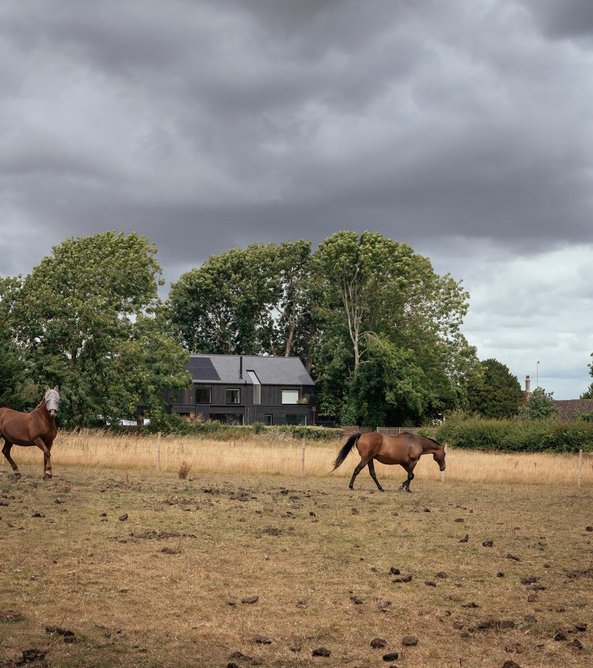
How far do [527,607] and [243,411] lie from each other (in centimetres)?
7144

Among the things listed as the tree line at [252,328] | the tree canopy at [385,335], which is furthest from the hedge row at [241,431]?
the tree canopy at [385,335]

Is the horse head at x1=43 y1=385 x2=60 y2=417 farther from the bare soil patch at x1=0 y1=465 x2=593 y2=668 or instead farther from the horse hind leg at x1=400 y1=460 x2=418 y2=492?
the horse hind leg at x1=400 y1=460 x2=418 y2=492

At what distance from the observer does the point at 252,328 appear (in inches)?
3477

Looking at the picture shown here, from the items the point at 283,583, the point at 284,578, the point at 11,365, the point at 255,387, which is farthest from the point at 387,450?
the point at 255,387

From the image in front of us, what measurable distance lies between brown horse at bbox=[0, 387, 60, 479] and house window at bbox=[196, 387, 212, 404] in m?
55.6

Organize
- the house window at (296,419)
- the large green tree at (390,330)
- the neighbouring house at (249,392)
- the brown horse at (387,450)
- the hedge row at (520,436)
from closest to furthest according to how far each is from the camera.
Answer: the brown horse at (387,450) → the hedge row at (520,436) → the large green tree at (390,330) → the neighbouring house at (249,392) → the house window at (296,419)

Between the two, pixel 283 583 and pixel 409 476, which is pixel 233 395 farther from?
pixel 283 583

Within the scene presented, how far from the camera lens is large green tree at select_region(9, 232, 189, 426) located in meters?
44.5

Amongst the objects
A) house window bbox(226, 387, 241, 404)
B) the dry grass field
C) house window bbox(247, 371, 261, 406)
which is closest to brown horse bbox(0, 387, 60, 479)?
the dry grass field

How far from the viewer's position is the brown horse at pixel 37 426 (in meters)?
21.5

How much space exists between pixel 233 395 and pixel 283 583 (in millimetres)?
70080

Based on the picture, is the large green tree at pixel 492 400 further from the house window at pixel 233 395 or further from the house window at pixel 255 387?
the house window at pixel 233 395

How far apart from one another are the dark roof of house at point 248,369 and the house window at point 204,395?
1318 mm

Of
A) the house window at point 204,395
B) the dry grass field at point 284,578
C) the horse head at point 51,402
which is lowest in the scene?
the dry grass field at point 284,578
